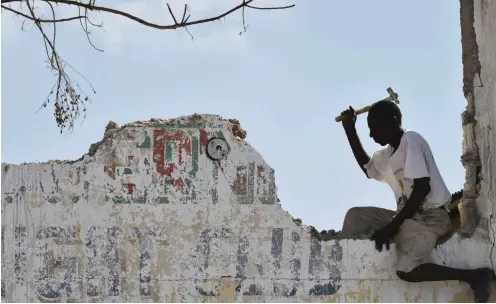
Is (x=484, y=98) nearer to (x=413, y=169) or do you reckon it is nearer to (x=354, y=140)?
(x=413, y=169)

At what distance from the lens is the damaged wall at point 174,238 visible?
11.0 meters

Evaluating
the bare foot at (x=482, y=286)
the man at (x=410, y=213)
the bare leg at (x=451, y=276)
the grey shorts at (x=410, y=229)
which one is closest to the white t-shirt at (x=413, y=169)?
the man at (x=410, y=213)

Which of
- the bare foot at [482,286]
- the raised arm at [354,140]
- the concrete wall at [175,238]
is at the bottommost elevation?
the bare foot at [482,286]

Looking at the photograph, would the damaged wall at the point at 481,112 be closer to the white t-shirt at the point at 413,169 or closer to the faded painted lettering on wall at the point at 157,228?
the white t-shirt at the point at 413,169

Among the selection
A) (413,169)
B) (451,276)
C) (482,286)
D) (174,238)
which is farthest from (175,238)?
(482,286)

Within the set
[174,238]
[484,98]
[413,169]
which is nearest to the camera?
[413,169]

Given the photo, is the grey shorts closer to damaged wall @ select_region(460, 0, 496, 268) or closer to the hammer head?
damaged wall @ select_region(460, 0, 496, 268)

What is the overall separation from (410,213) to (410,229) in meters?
0.13

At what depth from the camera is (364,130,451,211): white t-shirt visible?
35.9 feet

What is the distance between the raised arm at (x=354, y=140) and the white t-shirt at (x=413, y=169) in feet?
1.07

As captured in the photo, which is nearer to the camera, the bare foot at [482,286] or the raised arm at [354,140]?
the bare foot at [482,286]

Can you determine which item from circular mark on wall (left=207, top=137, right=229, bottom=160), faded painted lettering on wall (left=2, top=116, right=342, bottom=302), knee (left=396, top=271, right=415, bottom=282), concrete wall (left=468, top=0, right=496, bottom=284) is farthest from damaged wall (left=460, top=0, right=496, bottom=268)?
circular mark on wall (left=207, top=137, right=229, bottom=160)

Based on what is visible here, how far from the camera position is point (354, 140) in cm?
1170

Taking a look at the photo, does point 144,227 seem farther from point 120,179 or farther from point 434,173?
point 434,173
